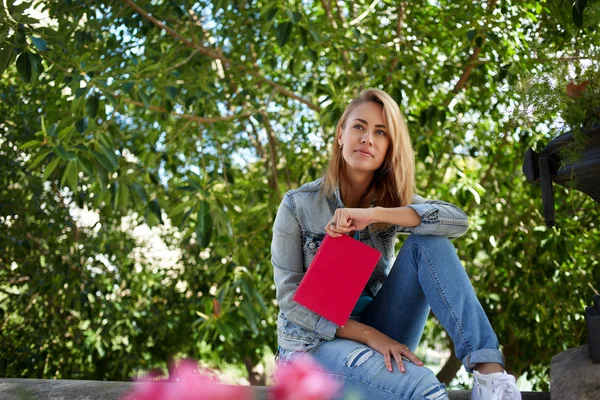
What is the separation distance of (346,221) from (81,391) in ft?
3.10

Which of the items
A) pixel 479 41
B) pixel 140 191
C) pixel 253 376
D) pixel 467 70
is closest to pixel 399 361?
pixel 140 191

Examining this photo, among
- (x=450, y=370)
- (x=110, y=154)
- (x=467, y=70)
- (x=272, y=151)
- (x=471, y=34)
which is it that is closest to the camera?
(x=110, y=154)

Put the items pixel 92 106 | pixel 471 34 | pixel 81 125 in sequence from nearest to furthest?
1. pixel 92 106
2. pixel 81 125
3. pixel 471 34

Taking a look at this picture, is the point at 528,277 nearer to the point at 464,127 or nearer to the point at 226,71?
the point at 464,127

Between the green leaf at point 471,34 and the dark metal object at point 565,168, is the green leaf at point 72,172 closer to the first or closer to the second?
the dark metal object at point 565,168

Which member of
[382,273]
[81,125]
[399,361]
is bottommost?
[399,361]

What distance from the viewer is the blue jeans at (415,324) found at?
5.52ft

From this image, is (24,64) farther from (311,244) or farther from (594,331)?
(594,331)

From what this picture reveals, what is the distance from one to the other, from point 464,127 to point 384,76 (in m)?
0.62

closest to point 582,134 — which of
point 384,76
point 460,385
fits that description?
point 384,76

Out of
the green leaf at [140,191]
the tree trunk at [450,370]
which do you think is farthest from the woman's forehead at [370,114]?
the tree trunk at [450,370]

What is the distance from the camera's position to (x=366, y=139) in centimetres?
213

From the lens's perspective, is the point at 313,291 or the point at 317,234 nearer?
the point at 313,291

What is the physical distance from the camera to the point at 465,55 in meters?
3.74
